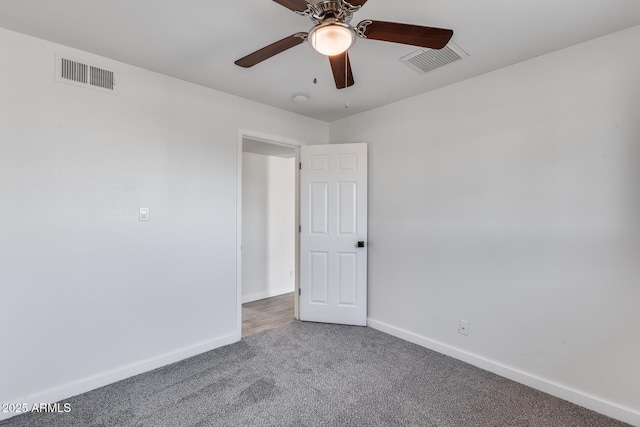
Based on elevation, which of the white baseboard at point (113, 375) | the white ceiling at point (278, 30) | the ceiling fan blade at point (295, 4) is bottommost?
the white baseboard at point (113, 375)

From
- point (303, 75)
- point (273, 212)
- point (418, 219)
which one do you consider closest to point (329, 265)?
point (418, 219)

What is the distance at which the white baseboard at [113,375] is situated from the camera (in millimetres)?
1931

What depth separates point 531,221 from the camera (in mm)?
2193

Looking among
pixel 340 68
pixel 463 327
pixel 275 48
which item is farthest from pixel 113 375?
pixel 463 327

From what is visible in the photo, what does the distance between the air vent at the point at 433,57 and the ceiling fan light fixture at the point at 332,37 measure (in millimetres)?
929

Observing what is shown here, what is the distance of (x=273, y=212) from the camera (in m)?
4.67

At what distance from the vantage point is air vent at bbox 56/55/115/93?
2055 millimetres

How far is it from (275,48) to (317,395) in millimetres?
2195

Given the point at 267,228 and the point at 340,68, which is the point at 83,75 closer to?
the point at 340,68

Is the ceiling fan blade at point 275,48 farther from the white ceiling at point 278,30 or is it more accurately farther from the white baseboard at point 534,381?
the white baseboard at point 534,381

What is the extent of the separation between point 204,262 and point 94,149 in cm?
122

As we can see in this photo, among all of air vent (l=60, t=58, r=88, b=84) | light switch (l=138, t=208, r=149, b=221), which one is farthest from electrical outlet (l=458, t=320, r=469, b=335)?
air vent (l=60, t=58, r=88, b=84)

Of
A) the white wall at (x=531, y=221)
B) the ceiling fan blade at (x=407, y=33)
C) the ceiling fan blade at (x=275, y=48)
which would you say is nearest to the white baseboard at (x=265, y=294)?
the white wall at (x=531, y=221)

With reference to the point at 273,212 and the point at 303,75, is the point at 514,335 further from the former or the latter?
the point at 273,212
